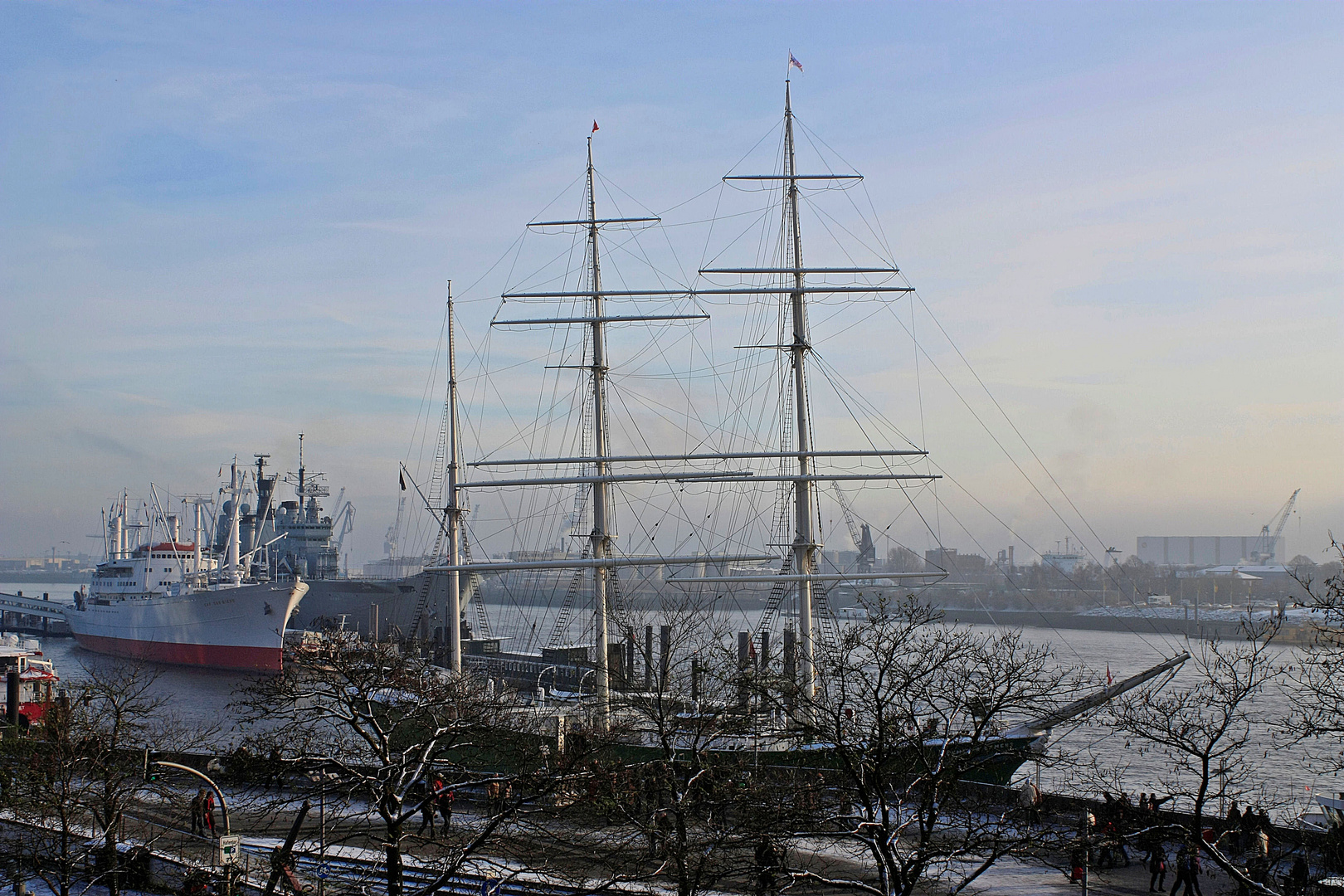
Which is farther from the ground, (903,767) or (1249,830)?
(903,767)

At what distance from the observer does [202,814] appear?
65.1ft

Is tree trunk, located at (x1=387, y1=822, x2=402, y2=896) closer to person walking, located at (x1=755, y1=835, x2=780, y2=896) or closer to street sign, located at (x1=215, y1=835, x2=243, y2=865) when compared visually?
street sign, located at (x1=215, y1=835, x2=243, y2=865)

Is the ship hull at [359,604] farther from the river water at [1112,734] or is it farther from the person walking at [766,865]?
the person walking at [766,865]

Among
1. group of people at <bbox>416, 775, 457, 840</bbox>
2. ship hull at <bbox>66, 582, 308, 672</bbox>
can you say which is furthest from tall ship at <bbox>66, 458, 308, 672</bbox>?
group of people at <bbox>416, 775, 457, 840</bbox>

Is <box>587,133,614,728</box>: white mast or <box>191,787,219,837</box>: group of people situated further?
<box>587,133,614,728</box>: white mast

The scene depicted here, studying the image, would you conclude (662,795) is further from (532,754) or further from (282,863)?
(282,863)

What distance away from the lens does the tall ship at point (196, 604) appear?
6006cm

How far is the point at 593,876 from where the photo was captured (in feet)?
57.6

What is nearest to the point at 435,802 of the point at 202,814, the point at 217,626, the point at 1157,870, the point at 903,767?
the point at 202,814

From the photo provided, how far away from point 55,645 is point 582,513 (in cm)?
6384

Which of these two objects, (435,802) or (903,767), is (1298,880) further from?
(435,802)

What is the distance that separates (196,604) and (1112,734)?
54.7 meters

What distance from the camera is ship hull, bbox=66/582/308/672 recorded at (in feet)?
196

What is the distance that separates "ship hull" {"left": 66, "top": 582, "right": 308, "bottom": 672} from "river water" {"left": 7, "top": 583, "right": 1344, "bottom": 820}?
1251 millimetres
